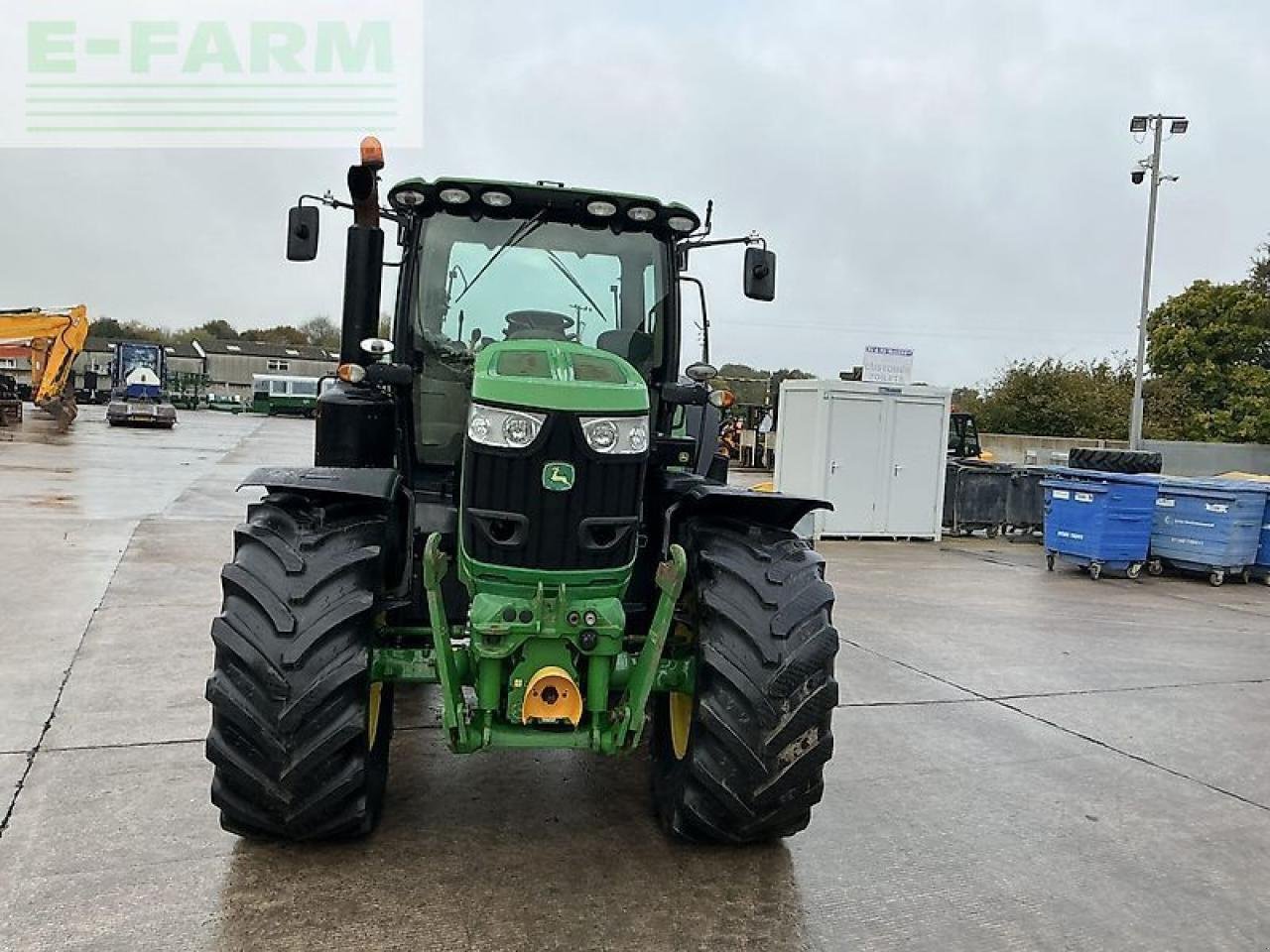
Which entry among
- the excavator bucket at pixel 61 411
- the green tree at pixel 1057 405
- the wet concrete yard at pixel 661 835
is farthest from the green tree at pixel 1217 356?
the excavator bucket at pixel 61 411

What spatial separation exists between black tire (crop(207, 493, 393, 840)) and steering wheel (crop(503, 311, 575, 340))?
46.3 inches

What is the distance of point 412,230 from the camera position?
4.14 meters

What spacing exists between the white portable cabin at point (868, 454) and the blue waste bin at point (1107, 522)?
2467mm

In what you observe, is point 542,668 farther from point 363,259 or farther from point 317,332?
point 317,332

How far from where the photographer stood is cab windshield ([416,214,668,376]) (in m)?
4.09

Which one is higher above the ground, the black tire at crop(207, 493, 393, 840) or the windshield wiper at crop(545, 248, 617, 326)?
the windshield wiper at crop(545, 248, 617, 326)

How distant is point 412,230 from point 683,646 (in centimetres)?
203

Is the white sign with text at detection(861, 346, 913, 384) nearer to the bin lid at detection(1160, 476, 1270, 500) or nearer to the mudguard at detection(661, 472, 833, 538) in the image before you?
the bin lid at detection(1160, 476, 1270, 500)

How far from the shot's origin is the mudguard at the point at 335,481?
3.37 metres

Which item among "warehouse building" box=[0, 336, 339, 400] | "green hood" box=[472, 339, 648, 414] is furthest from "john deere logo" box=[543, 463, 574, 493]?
"warehouse building" box=[0, 336, 339, 400]

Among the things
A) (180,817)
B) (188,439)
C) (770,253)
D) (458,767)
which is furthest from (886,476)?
(188,439)

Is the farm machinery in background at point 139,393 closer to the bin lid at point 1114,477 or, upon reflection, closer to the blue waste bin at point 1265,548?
the bin lid at point 1114,477

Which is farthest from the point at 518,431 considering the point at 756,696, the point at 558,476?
the point at 756,696

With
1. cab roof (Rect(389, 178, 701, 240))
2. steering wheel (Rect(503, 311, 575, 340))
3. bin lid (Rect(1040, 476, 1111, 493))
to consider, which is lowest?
bin lid (Rect(1040, 476, 1111, 493))
